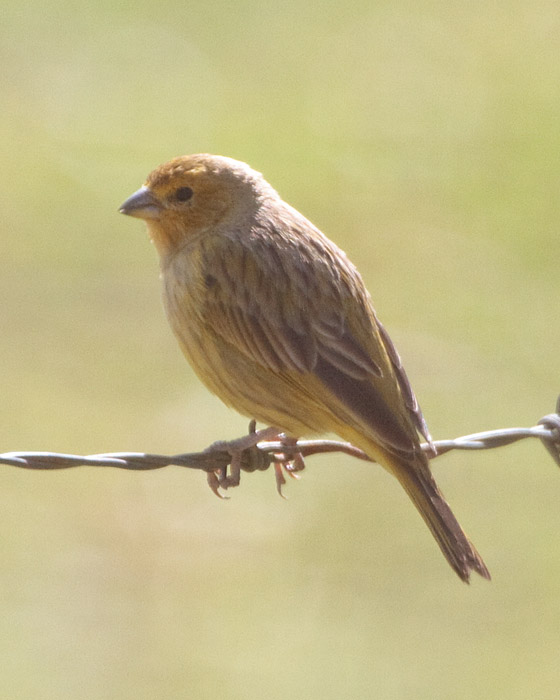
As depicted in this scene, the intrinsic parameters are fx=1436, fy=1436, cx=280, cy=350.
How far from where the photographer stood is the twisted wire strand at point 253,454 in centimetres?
514

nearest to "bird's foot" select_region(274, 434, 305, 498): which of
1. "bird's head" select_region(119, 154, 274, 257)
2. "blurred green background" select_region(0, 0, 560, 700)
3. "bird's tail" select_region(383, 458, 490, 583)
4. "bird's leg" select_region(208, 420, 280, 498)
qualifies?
"bird's leg" select_region(208, 420, 280, 498)

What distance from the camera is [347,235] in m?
16.0

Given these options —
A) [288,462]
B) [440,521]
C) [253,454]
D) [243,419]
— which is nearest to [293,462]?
[288,462]

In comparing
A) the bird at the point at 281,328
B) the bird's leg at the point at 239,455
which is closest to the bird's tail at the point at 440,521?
the bird at the point at 281,328

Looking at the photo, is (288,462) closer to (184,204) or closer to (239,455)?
(239,455)

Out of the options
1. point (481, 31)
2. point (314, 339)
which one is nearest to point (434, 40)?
point (481, 31)

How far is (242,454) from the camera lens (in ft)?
19.9

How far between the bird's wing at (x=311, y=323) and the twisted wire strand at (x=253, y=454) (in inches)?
9.5

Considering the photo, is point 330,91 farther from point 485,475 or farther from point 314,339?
point 314,339

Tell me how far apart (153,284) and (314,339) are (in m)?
8.76

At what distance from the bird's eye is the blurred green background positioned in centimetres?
396

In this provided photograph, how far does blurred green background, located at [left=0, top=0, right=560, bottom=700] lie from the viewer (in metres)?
10.0

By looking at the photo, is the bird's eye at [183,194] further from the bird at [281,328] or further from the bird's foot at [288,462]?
the bird's foot at [288,462]

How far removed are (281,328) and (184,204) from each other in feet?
3.18
